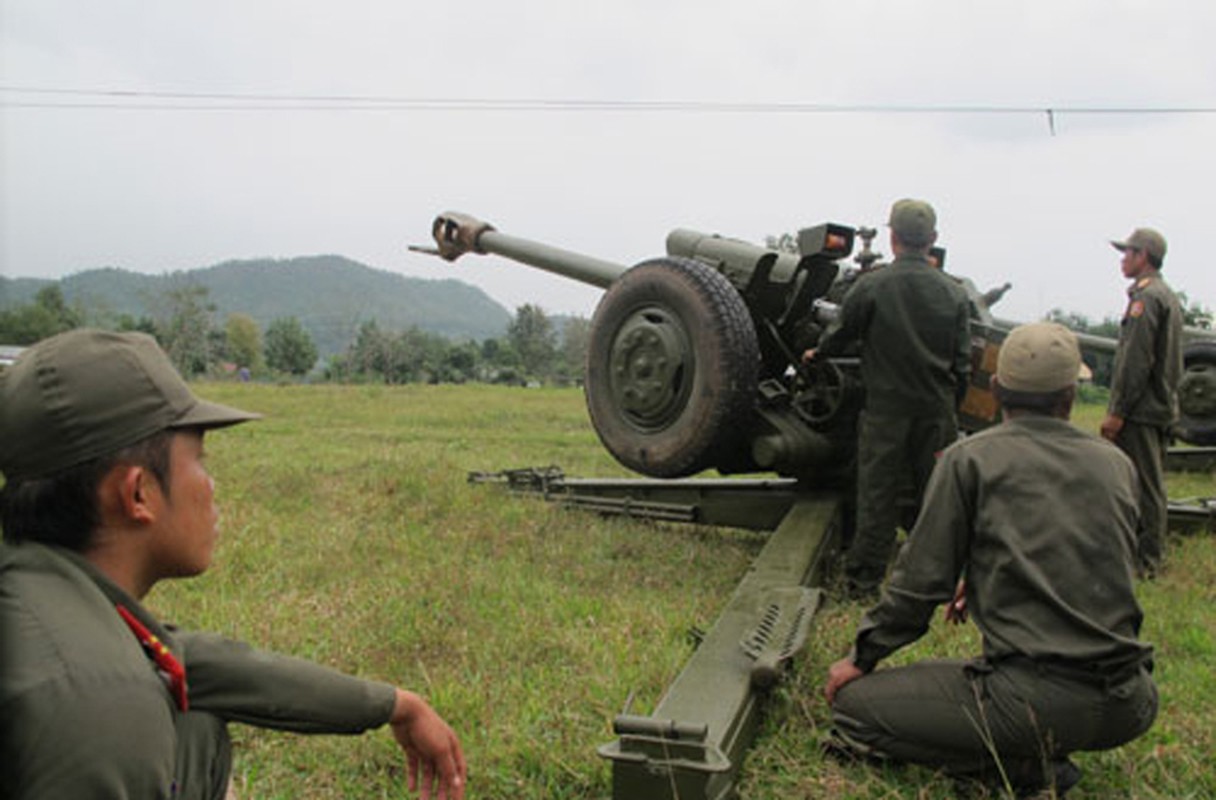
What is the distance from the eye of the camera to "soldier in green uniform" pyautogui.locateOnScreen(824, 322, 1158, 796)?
8.17 feet

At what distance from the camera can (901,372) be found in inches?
182

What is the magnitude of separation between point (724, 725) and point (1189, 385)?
292 inches

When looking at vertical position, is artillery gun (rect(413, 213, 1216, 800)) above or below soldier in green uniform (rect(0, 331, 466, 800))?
below

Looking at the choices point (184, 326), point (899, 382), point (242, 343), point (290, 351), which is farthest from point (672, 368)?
point (242, 343)

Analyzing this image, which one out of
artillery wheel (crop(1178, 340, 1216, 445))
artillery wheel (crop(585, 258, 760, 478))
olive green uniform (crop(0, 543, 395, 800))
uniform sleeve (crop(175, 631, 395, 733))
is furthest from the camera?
artillery wheel (crop(1178, 340, 1216, 445))

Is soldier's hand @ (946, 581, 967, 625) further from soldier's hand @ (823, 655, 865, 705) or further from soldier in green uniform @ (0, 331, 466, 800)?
soldier in green uniform @ (0, 331, 466, 800)

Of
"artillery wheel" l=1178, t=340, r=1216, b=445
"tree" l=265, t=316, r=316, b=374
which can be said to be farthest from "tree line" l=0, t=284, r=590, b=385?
"artillery wheel" l=1178, t=340, r=1216, b=445

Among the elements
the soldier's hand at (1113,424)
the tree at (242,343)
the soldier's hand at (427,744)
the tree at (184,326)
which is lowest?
the tree at (242,343)

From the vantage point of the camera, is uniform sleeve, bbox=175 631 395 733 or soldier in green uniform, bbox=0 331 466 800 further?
uniform sleeve, bbox=175 631 395 733

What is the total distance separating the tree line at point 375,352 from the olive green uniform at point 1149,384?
44.0 metres

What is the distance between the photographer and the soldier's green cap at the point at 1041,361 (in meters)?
2.64

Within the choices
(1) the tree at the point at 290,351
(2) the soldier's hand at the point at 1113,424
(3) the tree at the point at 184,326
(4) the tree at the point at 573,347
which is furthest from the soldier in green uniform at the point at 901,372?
(1) the tree at the point at 290,351

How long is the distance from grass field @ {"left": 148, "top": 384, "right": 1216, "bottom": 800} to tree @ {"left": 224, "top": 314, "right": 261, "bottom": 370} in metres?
68.3

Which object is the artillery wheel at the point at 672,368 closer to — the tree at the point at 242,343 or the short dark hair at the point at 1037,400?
the short dark hair at the point at 1037,400
